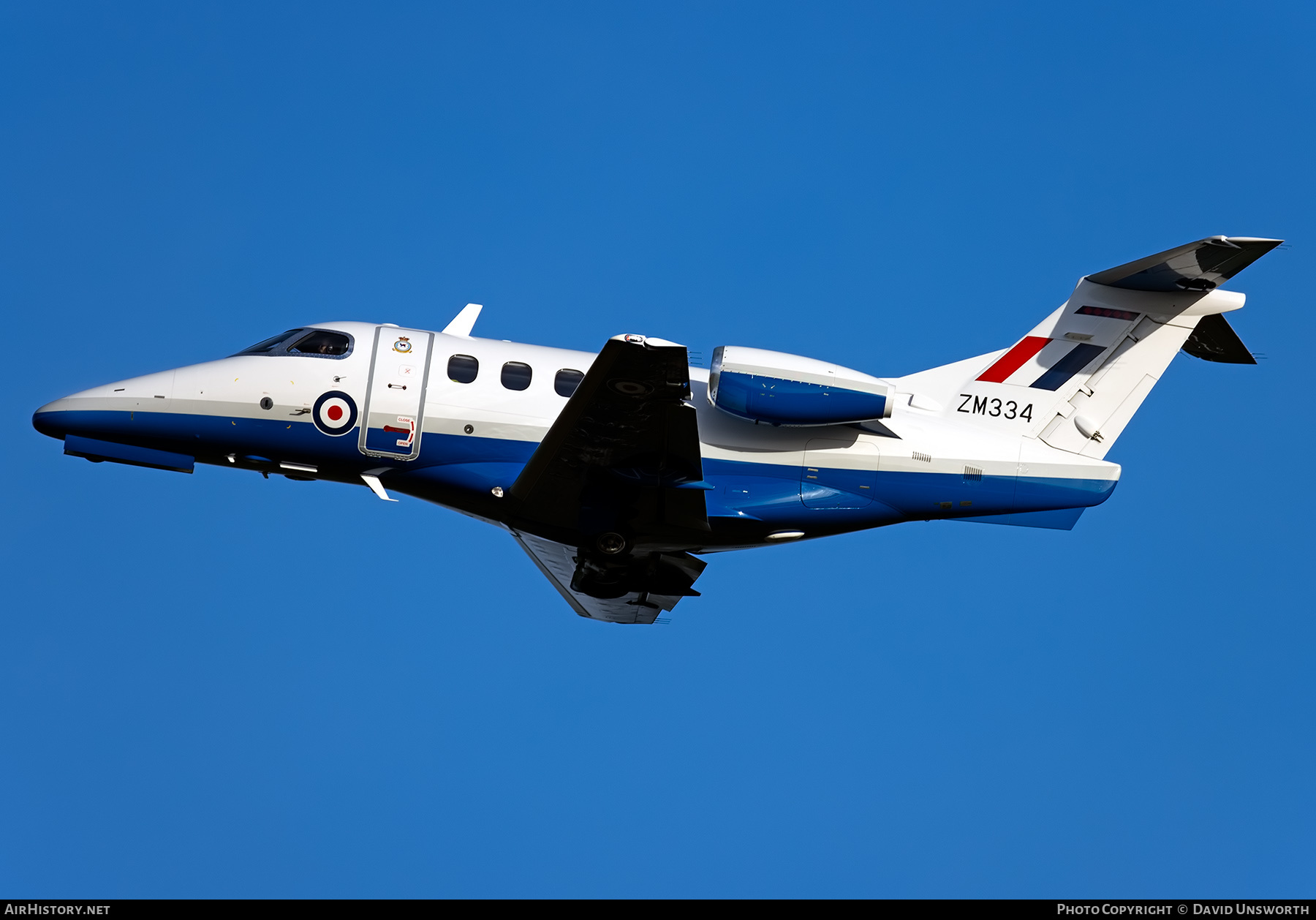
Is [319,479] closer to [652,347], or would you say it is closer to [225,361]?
[225,361]

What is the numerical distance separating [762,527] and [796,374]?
2.45 m

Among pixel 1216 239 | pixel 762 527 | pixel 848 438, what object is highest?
pixel 1216 239

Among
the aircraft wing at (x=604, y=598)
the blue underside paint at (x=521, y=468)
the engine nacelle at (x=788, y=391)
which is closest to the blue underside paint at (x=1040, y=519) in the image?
the blue underside paint at (x=521, y=468)

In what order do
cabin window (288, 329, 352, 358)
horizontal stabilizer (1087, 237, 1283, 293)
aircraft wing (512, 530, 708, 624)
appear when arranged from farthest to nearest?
aircraft wing (512, 530, 708, 624), cabin window (288, 329, 352, 358), horizontal stabilizer (1087, 237, 1283, 293)

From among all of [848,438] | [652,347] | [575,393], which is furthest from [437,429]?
[848,438]

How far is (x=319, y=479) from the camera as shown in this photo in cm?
1941

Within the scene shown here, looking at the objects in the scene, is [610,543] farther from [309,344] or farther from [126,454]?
[126,454]

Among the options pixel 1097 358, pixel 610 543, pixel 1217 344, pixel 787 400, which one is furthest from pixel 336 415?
pixel 1217 344

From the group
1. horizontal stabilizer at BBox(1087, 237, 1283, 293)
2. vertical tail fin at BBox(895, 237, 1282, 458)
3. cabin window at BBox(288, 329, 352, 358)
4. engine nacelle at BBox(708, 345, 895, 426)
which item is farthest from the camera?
vertical tail fin at BBox(895, 237, 1282, 458)

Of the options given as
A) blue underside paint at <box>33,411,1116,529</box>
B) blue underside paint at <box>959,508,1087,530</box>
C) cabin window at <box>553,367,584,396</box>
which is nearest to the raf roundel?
blue underside paint at <box>33,411,1116,529</box>

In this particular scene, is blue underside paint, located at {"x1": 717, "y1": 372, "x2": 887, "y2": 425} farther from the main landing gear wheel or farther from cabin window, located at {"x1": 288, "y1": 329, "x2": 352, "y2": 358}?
cabin window, located at {"x1": 288, "y1": 329, "x2": 352, "y2": 358}

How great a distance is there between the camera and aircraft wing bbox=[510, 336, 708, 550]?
16.2m

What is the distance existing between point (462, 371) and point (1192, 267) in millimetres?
10971

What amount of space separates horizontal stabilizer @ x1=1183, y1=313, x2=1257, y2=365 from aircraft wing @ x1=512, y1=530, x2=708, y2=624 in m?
8.46
